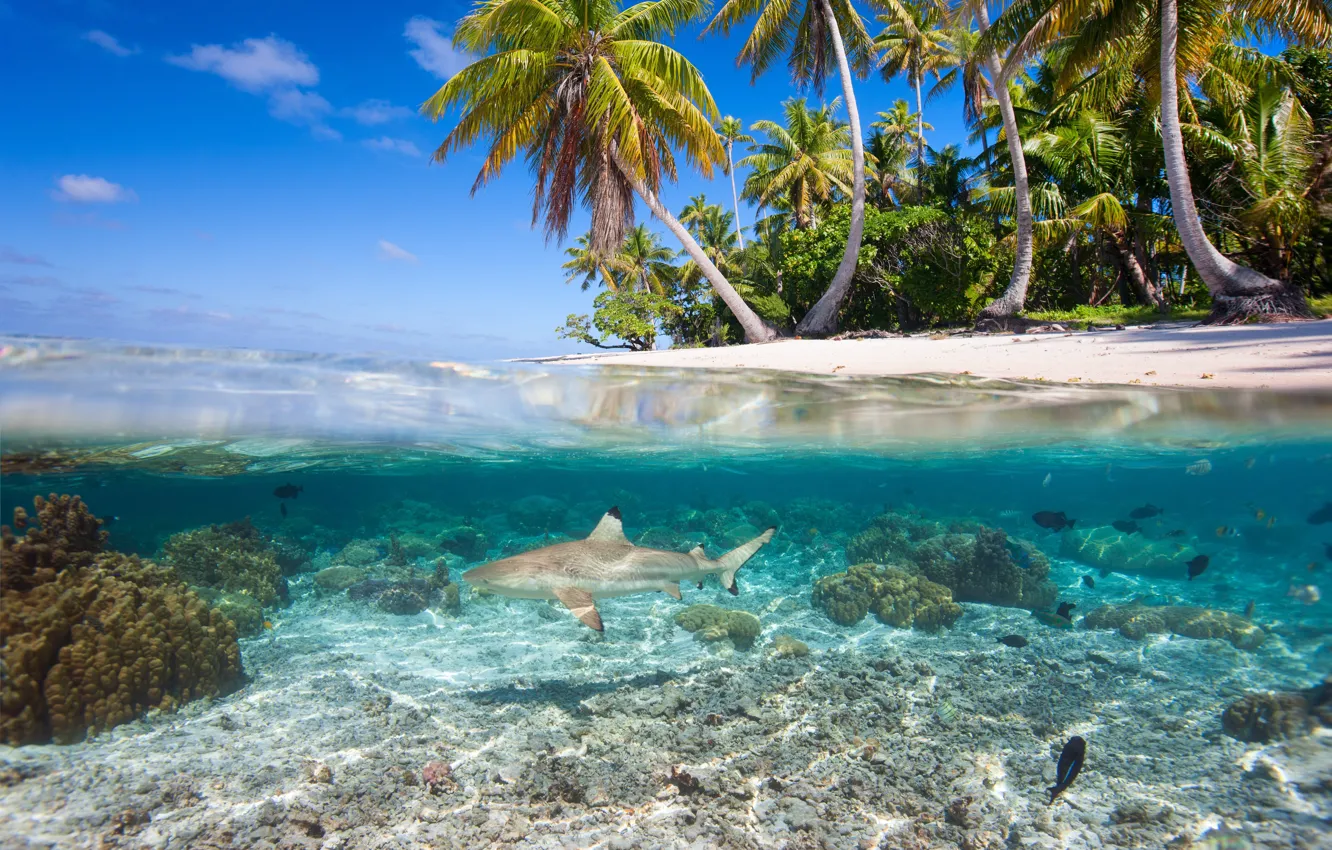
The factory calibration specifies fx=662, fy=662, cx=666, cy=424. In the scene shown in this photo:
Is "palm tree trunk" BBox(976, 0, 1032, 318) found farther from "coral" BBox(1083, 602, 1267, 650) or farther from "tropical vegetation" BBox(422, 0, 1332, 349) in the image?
"coral" BBox(1083, 602, 1267, 650)

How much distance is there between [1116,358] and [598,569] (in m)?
9.29

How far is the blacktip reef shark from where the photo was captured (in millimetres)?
5621

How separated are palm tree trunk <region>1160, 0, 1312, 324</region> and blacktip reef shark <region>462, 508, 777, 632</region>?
42.2 ft

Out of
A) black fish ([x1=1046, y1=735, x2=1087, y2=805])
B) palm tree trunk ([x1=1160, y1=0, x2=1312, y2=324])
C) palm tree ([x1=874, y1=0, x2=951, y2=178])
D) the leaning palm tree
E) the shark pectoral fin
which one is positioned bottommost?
black fish ([x1=1046, y1=735, x2=1087, y2=805])

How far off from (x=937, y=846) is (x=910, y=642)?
4653 millimetres

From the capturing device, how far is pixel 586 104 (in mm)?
18812

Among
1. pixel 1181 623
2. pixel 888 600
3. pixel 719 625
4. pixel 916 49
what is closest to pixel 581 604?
pixel 719 625

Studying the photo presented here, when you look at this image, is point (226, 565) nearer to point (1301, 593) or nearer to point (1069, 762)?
point (1069, 762)

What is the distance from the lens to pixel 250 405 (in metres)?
9.33

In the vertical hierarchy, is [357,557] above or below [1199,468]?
below

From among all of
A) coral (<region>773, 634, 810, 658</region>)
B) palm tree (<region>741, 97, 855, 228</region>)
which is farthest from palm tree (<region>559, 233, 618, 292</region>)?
coral (<region>773, 634, 810, 658</region>)

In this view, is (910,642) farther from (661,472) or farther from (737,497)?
(737,497)

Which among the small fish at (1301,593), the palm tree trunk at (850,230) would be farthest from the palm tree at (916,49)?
the small fish at (1301,593)

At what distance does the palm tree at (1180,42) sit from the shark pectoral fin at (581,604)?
14139mm
